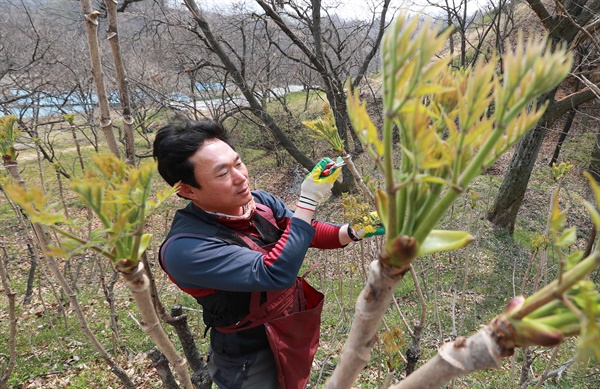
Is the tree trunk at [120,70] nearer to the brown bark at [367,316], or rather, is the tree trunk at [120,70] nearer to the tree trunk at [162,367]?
the tree trunk at [162,367]

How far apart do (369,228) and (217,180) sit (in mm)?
783

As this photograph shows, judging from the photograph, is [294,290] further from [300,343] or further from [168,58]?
[168,58]

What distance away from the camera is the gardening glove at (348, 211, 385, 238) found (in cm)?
158

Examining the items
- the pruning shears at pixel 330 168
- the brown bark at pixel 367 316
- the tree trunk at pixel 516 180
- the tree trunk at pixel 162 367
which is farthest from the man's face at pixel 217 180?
the tree trunk at pixel 516 180

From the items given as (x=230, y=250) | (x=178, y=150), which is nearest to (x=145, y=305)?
(x=230, y=250)

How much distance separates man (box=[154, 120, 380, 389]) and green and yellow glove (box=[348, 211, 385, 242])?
1.2 inches

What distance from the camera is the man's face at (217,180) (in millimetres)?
1739

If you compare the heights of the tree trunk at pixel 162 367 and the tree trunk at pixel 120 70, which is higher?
the tree trunk at pixel 120 70

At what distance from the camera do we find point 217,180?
1.74 meters

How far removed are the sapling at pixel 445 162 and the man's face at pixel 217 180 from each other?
137 centimetres

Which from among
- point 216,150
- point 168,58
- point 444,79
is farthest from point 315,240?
point 168,58

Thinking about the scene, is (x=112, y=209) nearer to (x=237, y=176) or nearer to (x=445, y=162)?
(x=445, y=162)

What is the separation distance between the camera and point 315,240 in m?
2.22

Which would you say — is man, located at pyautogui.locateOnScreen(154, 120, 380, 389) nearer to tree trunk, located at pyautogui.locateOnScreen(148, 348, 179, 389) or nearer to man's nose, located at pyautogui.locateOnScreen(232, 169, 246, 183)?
man's nose, located at pyautogui.locateOnScreen(232, 169, 246, 183)
